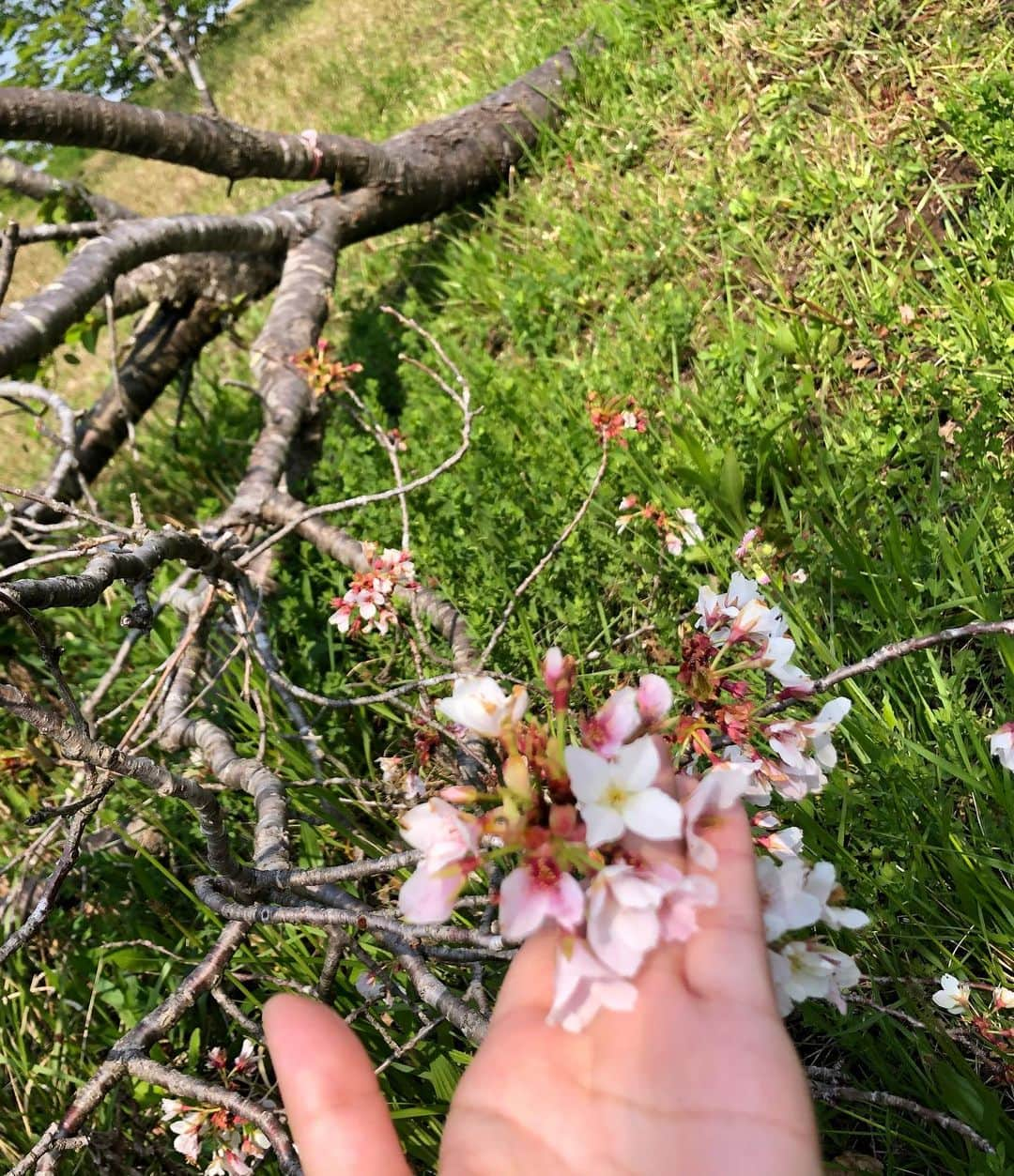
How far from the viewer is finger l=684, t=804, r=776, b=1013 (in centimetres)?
79

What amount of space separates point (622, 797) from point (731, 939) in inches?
6.9

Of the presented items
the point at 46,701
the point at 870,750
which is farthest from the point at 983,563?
the point at 46,701

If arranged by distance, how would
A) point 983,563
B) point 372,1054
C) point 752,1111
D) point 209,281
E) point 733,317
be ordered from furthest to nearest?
1. point 209,281
2. point 733,317
3. point 983,563
4. point 372,1054
5. point 752,1111

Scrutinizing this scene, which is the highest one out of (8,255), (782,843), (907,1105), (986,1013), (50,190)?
(50,190)

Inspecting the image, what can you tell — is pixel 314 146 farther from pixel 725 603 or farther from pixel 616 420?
pixel 725 603

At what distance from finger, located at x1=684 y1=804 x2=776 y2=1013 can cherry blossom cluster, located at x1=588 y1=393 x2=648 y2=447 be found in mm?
1918

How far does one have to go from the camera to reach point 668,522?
2.49 m

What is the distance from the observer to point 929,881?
1681 millimetres

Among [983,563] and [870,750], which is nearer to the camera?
[870,750]

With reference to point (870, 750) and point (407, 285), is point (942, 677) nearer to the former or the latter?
point (870, 750)

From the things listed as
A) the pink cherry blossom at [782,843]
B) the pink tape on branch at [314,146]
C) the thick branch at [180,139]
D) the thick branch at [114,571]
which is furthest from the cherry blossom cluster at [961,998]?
the pink tape on branch at [314,146]

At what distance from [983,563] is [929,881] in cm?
81

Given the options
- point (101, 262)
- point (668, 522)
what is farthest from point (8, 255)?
point (668, 522)

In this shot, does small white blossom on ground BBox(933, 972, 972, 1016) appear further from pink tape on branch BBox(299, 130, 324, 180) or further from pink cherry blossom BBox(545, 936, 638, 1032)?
pink tape on branch BBox(299, 130, 324, 180)
